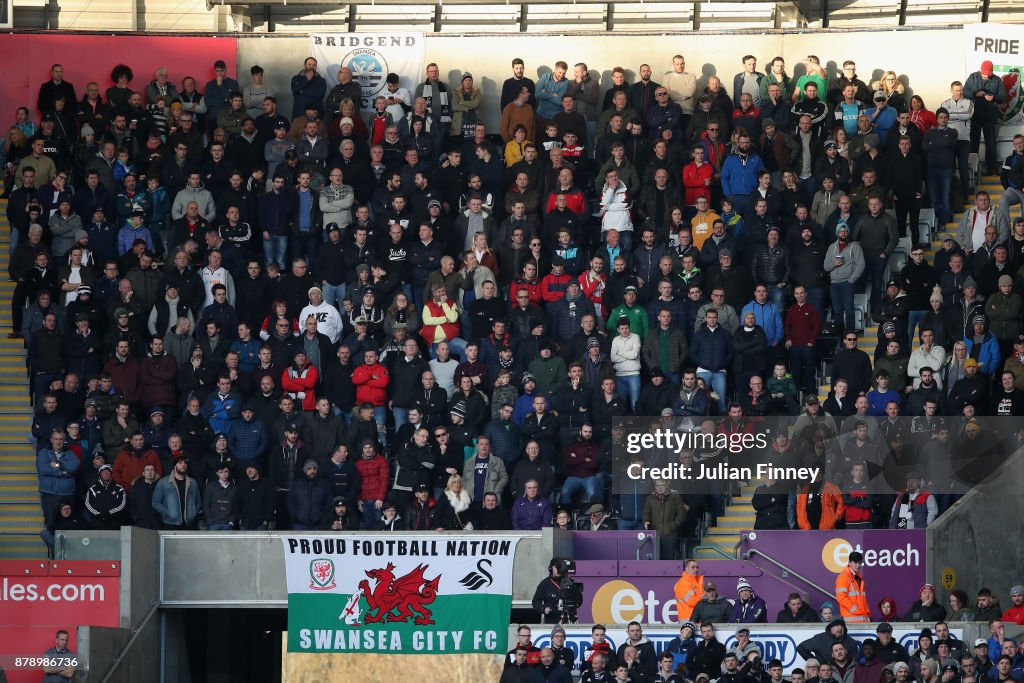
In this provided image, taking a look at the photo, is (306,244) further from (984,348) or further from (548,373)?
(984,348)

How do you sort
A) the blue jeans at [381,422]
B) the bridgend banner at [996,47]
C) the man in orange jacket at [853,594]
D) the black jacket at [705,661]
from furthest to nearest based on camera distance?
the bridgend banner at [996,47]
the blue jeans at [381,422]
the man in orange jacket at [853,594]
the black jacket at [705,661]

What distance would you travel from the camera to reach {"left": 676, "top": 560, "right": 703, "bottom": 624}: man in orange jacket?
21469mm

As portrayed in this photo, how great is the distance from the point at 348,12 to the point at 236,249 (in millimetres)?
6991

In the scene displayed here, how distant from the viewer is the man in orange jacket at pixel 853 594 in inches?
852

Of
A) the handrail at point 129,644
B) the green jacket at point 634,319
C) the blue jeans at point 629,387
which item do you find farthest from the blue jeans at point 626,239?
the handrail at point 129,644

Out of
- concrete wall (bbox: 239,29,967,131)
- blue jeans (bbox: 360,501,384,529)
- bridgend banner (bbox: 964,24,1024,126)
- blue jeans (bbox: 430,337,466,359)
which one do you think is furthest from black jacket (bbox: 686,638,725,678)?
concrete wall (bbox: 239,29,967,131)

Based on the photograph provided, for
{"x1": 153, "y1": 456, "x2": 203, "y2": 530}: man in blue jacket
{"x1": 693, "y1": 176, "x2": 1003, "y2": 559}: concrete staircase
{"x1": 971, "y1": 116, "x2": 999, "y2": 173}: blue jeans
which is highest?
{"x1": 971, "y1": 116, "x2": 999, "y2": 173}: blue jeans

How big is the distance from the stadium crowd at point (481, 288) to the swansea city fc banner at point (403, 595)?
0.53 metres

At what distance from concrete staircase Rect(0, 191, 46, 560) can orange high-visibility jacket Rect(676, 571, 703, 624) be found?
25.4 ft

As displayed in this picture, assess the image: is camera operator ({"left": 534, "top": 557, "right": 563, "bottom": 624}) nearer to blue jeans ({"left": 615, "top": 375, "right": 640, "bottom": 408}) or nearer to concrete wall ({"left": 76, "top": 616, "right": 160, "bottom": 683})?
blue jeans ({"left": 615, "top": 375, "right": 640, "bottom": 408})

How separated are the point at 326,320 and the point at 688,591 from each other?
6.33 meters

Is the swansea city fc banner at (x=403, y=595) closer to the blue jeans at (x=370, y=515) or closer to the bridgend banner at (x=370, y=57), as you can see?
the blue jeans at (x=370, y=515)

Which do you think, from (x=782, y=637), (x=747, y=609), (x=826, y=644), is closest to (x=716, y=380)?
(x=747, y=609)

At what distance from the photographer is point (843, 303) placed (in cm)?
2562
